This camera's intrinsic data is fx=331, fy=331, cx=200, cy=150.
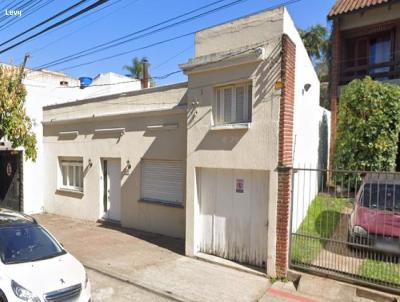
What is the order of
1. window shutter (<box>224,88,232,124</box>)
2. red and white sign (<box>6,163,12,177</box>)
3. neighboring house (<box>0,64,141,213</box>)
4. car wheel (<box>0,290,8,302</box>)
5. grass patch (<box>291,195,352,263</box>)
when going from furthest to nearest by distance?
red and white sign (<box>6,163,12,177</box>) → neighboring house (<box>0,64,141,213</box>) → window shutter (<box>224,88,232,124</box>) → grass patch (<box>291,195,352,263</box>) → car wheel (<box>0,290,8,302</box>)

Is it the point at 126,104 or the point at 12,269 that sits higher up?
the point at 126,104

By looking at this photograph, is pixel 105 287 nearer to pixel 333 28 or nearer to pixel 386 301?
pixel 386 301

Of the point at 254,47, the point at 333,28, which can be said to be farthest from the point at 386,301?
the point at 333,28

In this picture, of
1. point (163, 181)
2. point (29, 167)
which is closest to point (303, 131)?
point (163, 181)

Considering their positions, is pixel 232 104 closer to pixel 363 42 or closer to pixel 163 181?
pixel 163 181

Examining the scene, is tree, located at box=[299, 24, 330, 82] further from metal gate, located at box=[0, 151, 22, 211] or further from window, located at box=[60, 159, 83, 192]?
metal gate, located at box=[0, 151, 22, 211]

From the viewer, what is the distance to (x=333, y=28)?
14453 mm

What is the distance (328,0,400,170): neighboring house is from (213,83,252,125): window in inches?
285

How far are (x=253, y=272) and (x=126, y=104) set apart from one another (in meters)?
6.54

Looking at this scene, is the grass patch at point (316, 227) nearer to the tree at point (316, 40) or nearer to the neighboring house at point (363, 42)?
the neighboring house at point (363, 42)

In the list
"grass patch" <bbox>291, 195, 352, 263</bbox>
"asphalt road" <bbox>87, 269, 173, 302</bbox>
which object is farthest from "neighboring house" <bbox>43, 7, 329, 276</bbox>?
"asphalt road" <bbox>87, 269, 173, 302</bbox>

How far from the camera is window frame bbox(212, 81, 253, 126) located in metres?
7.09

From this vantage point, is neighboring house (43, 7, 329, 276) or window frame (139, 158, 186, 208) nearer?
neighboring house (43, 7, 329, 276)

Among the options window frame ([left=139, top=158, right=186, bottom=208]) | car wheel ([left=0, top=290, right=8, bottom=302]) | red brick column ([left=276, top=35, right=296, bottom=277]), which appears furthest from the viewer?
window frame ([left=139, top=158, right=186, bottom=208])
